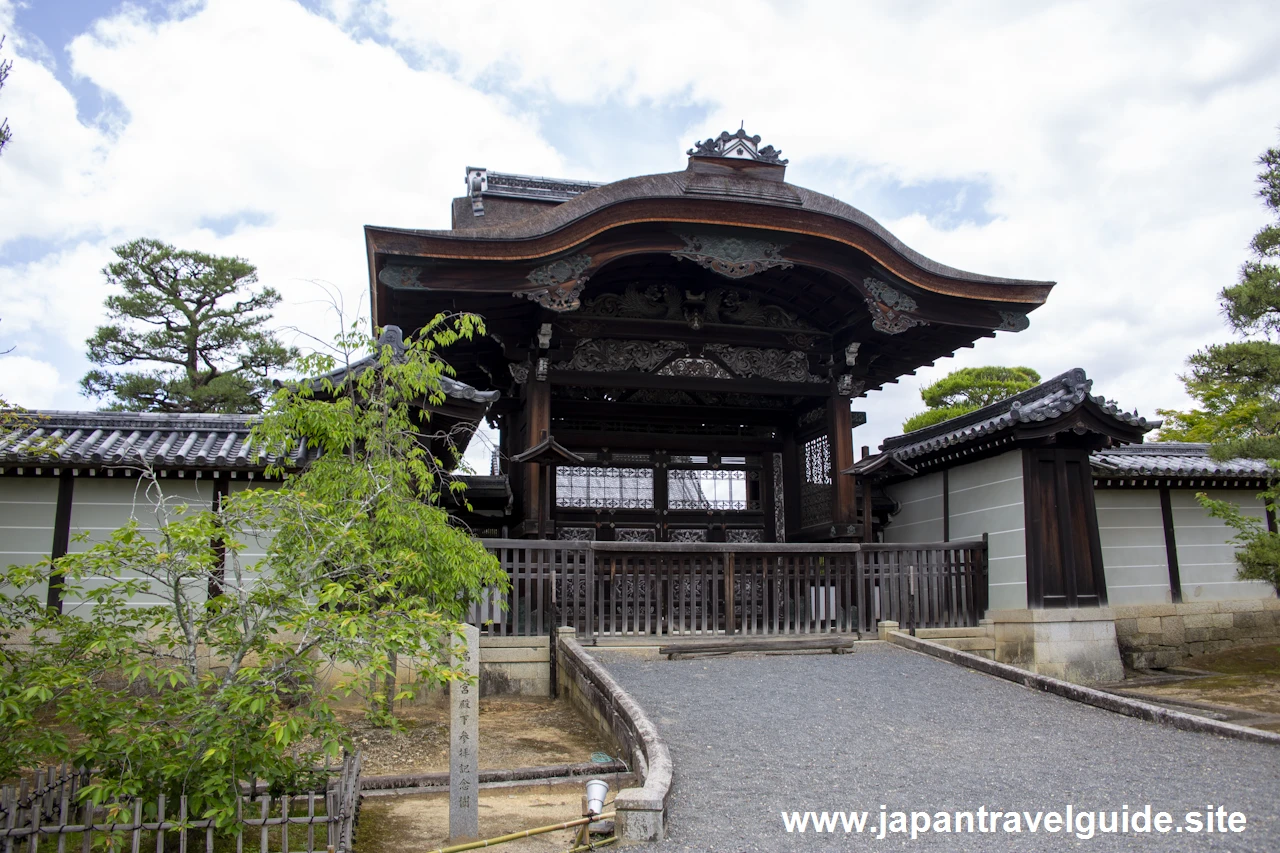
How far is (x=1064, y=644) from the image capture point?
36.7ft

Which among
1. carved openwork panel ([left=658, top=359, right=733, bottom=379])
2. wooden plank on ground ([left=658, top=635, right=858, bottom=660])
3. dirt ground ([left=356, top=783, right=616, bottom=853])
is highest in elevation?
carved openwork panel ([left=658, top=359, right=733, bottom=379])

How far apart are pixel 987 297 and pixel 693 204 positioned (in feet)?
14.9

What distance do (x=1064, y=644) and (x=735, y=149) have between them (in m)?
7.78

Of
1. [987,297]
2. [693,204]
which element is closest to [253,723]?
[693,204]

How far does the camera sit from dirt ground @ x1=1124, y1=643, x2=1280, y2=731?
9.23m

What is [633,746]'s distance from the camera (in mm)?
6359

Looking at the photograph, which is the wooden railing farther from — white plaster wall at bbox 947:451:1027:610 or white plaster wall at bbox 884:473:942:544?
white plaster wall at bbox 884:473:942:544

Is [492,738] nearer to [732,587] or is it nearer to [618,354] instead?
[732,587]

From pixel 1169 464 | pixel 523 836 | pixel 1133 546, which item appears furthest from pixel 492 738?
pixel 1169 464

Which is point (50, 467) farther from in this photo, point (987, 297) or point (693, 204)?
point (987, 297)

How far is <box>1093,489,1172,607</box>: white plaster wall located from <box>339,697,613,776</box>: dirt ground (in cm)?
853

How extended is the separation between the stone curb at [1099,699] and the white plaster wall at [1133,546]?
4.08 metres

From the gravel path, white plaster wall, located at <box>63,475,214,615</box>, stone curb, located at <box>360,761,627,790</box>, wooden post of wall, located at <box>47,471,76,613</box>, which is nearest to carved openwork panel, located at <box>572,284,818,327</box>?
white plaster wall, located at <box>63,475,214,615</box>

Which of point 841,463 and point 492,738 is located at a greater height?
point 841,463
